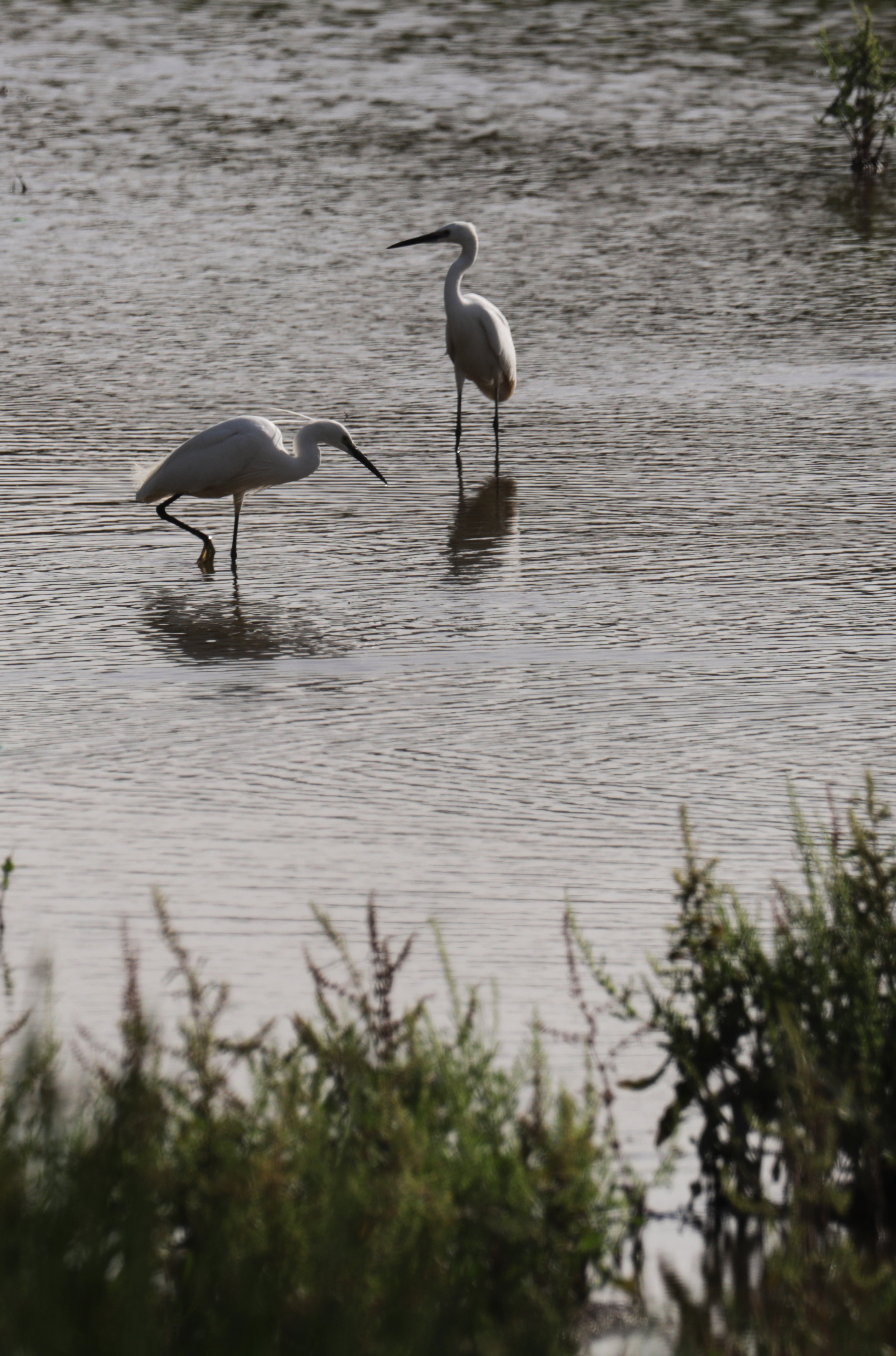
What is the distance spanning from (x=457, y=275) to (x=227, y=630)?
4.94 metres

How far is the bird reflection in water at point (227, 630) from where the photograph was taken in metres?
8.26

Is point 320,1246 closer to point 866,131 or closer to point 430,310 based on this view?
point 430,310

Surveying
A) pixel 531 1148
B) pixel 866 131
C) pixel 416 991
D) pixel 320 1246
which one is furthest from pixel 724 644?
pixel 866 131

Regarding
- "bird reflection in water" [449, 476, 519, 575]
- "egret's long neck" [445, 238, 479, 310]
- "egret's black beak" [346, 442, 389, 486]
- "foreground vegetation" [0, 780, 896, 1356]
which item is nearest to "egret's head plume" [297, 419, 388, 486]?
"egret's black beak" [346, 442, 389, 486]

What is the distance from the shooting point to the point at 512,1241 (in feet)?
11.2

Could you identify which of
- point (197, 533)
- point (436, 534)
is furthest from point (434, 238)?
point (197, 533)

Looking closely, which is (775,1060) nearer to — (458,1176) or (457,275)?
(458,1176)

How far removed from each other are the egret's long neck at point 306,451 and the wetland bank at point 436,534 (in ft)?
1.15

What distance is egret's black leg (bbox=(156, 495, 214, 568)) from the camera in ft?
32.1

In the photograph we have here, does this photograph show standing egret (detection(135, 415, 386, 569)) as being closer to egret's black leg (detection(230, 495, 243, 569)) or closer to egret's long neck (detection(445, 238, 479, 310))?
egret's black leg (detection(230, 495, 243, 569))

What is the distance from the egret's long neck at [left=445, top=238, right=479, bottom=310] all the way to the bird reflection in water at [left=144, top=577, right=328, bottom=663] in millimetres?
3931

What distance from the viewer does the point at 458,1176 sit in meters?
3.50

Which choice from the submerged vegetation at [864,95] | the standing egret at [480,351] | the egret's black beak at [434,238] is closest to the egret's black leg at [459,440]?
the standing egret at [480,351]

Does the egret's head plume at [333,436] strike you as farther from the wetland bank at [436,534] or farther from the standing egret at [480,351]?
the standing egret at [480,351]
